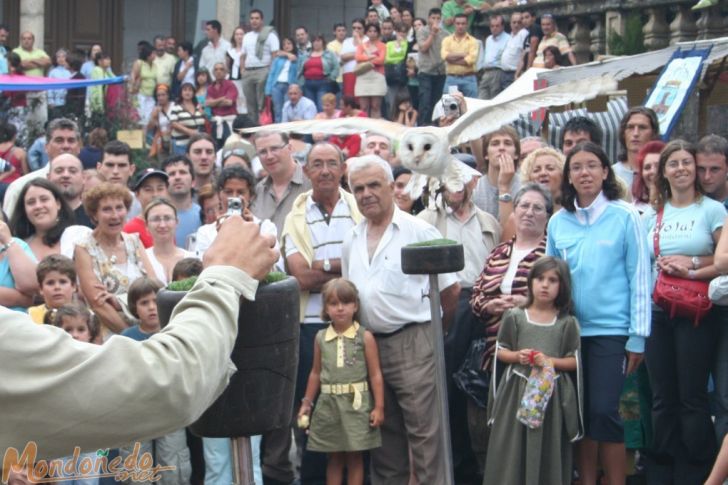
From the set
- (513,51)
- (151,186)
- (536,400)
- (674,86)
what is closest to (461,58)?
(513,51)

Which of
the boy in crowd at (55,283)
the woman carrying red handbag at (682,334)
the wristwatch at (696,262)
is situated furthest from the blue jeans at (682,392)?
the boy in crowd at (55,283)

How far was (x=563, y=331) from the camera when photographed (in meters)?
6.31

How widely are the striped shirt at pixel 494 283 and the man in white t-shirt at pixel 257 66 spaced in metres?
12.3

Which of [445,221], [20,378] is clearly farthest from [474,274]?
[20,378]

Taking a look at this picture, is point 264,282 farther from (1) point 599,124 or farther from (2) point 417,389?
(1) point 599,124

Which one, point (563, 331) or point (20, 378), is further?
point (563, 331)

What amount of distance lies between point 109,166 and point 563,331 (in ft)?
12.6

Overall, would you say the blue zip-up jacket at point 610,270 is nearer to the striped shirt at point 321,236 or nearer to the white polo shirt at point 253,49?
the striped shirt at point 321,236

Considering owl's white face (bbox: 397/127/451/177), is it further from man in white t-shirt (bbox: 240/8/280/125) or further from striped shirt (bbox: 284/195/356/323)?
man in white t-shirt (bbox: 240/8/280/125)

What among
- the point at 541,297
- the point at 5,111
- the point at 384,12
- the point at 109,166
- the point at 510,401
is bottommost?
the point at 510,401

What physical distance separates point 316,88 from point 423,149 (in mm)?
12488

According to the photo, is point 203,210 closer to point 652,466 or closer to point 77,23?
point 652,466

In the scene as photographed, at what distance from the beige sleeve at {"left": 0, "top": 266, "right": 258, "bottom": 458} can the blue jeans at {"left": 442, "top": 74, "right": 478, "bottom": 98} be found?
46.7 feet

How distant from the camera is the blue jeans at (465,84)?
16422 mm
